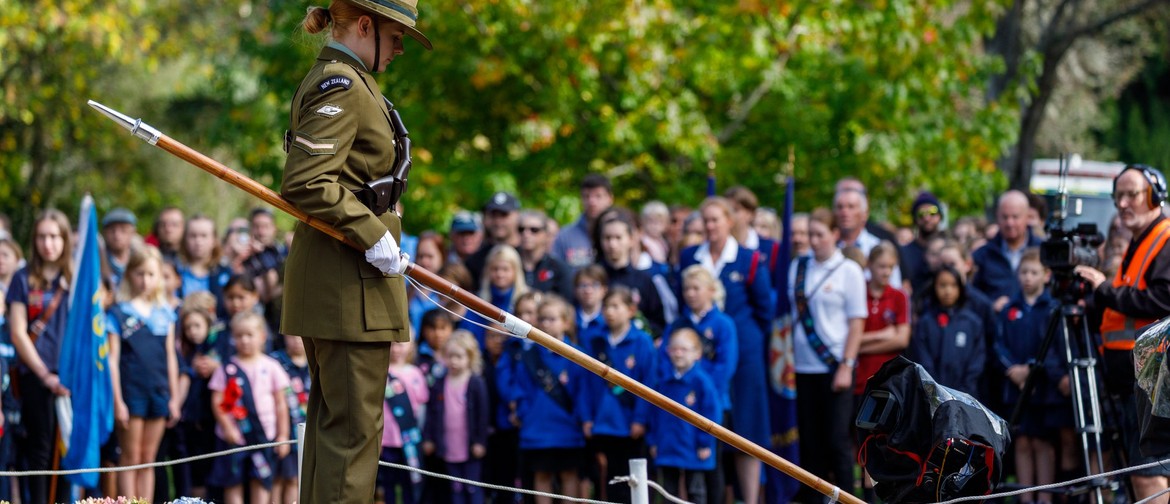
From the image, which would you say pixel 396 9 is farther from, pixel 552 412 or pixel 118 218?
pixel 118 218

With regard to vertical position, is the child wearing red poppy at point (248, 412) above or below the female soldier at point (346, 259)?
below

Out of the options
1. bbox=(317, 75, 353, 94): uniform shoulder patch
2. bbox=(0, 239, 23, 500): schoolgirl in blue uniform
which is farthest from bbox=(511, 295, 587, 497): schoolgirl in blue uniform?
bbox=(317, 75, 353, 94): uniform shoulder patch

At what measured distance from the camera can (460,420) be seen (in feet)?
25.7

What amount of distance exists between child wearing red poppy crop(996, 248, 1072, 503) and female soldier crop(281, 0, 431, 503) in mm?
4811

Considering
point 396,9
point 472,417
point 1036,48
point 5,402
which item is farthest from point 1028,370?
point 1036,48

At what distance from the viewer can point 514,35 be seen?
12.4 meters

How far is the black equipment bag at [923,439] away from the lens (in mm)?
4734

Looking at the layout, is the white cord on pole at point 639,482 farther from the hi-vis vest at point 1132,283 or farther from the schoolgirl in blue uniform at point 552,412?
the schoolgirl in blue uniform at point 552,412

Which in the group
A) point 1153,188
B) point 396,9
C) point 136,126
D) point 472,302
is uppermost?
point 396,9

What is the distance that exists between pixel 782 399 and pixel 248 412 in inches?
122

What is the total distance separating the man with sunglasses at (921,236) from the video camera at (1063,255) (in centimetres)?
242

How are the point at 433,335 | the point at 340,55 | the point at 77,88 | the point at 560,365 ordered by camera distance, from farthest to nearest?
the point at 77,88, the point at 433,335, the point at 560,365, the point at 340,55

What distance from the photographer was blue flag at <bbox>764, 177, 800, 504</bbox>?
8164mm

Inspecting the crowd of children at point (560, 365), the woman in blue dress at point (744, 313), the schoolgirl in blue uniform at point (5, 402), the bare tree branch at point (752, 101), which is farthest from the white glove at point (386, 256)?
the bare tree branch at point (752, 101)
